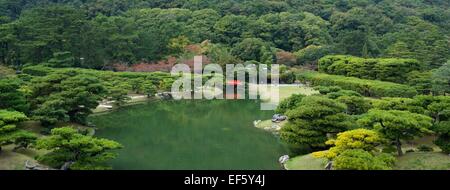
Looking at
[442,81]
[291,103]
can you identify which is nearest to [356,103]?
[291,103]

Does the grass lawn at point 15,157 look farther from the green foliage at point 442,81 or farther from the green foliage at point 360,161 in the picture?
the green foliage at point 442,81

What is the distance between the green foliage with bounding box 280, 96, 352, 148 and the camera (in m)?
18.6

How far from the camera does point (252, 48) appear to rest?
51562 mm

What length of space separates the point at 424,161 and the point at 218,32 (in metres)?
44.7

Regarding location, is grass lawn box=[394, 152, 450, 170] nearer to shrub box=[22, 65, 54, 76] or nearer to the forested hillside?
the forested hillside

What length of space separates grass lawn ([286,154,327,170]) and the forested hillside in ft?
87.4

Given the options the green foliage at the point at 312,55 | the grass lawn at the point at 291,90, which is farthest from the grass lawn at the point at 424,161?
the green foliage at the point at 312,55

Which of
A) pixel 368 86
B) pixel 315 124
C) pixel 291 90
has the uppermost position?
pixel 315 124

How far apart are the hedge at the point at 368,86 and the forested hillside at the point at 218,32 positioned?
936 centimetres

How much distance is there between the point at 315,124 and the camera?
1880cm

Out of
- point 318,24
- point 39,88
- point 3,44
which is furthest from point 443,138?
point 318,24

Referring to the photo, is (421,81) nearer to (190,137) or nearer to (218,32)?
(190,137)

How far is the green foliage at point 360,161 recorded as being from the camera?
47.6 feet

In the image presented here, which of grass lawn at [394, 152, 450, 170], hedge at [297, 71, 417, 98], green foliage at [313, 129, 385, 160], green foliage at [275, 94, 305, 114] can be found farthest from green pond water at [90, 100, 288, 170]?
hedge at [297, 71, 417, 98]
